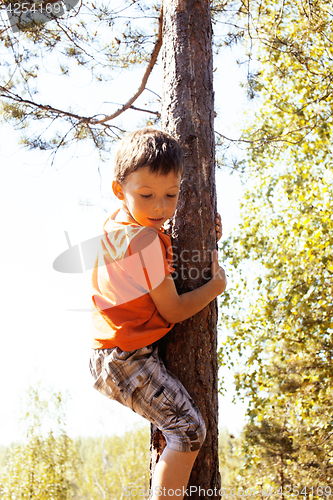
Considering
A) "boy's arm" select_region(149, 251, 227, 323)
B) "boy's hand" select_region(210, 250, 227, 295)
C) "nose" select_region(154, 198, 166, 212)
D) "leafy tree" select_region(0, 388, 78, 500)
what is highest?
"nose" select_region(154, 198, 166, 212)

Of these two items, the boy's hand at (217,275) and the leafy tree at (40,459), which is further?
the leafy tree at (40,459)

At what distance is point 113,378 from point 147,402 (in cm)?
14

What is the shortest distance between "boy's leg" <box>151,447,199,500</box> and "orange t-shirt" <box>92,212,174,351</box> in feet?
1.18

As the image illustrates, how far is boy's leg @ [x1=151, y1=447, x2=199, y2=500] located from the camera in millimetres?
1306

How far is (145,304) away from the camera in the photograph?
1.46 meters

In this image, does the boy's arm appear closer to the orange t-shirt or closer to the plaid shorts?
the orange t-shirt

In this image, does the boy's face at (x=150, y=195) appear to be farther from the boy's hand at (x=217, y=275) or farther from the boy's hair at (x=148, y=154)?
the boy's hand at (x=217, y=275)

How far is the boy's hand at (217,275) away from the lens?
158 centimetres

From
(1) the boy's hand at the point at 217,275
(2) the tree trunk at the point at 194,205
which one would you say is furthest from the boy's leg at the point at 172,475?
(1) the boy's hand at the point at 217,275

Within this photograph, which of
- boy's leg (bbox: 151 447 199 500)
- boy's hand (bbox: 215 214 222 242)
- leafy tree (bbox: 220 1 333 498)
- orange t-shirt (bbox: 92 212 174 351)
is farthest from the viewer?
leafy tree (bbox: 220 1 333 498)

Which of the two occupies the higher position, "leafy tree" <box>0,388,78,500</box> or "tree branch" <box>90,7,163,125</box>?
"tree branch" <box>90,7,163,125</box>

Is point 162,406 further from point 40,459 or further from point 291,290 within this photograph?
point 40,459

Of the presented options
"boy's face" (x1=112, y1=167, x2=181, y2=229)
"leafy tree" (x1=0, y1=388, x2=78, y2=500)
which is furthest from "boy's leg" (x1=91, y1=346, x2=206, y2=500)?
"leafy tree" (x1=0, y1=388, x2=78, y2=500)

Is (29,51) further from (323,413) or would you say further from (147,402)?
(323,413)
